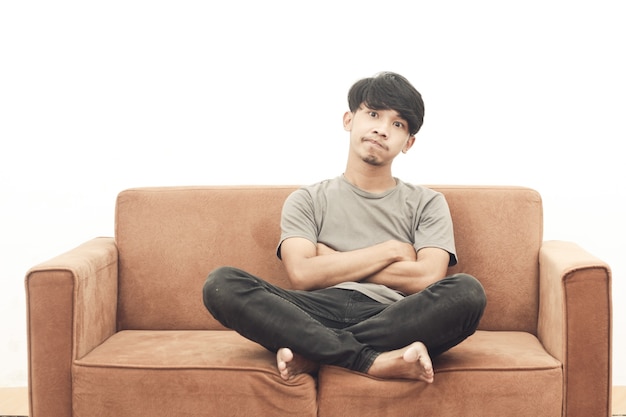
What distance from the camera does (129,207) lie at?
2572 millimetres

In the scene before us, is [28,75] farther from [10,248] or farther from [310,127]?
[310,127]

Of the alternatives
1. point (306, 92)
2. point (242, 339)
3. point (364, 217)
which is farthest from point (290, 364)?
point (306, 92)

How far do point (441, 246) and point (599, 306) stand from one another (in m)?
0.48

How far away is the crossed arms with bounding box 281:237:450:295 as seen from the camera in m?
2.25

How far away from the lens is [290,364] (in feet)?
6.47

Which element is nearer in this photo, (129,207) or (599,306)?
(599,306)

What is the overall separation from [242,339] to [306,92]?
106 cm

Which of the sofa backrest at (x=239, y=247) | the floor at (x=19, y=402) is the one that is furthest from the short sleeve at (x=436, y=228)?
the floor at (x=19, y=402)

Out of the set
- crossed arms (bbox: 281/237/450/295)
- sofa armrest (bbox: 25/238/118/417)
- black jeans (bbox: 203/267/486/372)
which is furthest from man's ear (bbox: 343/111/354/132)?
sofa armrest (bbox: 25/238/118/417)

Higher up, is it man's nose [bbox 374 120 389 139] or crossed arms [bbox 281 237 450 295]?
man's nose [bbox 374 120 389 139]

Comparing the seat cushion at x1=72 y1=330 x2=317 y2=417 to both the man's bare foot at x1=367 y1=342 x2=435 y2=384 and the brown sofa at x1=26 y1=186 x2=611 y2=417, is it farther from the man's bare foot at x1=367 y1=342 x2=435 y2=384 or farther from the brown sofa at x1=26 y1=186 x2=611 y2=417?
the man's bare foot at x1=367 y1=342 x2=435 y2=384

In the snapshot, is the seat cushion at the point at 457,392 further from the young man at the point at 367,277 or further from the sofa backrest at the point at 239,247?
the sofa backrest at the point at 239,247

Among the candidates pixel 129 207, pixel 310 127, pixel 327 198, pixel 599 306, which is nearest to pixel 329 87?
pixel 310 127

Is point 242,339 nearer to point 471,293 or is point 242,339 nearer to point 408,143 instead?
point 471,293
